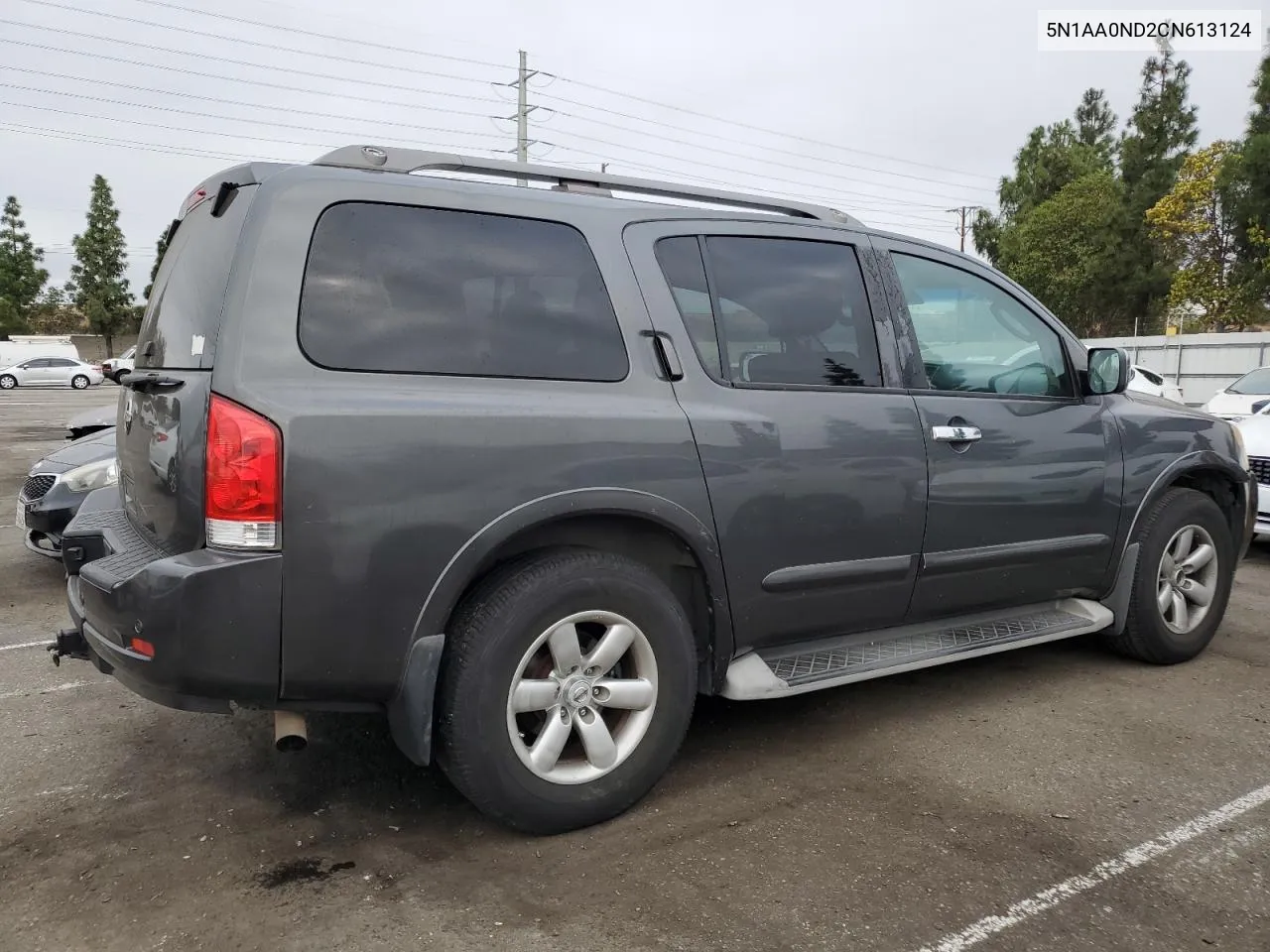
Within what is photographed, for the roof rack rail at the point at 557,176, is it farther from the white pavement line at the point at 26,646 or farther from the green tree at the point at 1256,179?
the green tree at the point at 1256,179

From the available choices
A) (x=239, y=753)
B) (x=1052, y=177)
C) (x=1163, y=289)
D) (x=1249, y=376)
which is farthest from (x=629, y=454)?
(x=1052, y=177)

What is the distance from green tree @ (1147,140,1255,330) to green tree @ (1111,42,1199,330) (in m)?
2.56

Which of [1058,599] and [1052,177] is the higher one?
[1052,177]

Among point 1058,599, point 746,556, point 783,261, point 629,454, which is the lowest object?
point 1058,599

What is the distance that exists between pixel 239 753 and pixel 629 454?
1.79 m

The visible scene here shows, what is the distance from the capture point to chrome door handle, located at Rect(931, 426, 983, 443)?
345 centimetres

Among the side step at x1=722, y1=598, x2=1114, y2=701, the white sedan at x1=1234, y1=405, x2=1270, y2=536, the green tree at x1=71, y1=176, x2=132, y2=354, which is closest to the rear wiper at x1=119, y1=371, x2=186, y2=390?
the side step at x1=722, y1=598, x2=1114, y2=701

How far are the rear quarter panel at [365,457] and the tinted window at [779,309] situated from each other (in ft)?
2.05

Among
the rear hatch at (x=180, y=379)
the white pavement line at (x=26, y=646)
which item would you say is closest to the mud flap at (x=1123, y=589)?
the rear hatch at (x=180, y=379)

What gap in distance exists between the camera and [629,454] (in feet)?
9.14

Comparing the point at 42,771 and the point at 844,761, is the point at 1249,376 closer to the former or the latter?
the point at 844,761

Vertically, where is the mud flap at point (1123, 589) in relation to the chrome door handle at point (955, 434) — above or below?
below

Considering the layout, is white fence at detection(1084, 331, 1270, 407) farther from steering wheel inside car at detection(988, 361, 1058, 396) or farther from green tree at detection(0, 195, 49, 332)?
green tree at detection(0, 195, 49, 332)

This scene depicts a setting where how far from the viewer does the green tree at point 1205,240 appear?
3166 cm
